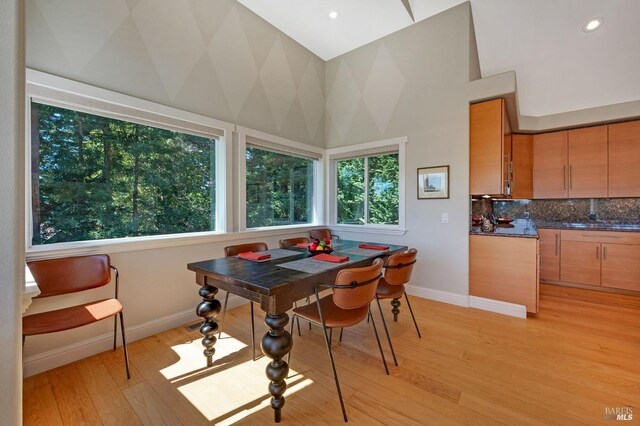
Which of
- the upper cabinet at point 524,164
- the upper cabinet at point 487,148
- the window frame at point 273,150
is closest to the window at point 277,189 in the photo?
the window frame at point 273,150

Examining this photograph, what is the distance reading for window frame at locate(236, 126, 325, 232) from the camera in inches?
126

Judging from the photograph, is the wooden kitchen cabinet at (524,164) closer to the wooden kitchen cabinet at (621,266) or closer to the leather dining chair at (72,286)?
the wooden kitchen cabinet at (621,266)

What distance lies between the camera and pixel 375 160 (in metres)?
4.12

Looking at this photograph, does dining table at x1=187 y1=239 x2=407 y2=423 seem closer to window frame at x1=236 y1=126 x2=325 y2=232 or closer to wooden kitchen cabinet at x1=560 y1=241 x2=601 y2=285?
window frame at x1=236 y1=126 x2=325 y2=232

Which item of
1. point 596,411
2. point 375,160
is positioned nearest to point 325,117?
point 375,160

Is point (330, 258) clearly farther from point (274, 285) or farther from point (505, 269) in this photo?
point (505, 269)

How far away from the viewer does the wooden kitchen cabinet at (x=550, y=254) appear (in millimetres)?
3994

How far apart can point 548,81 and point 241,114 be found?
4.43 meters

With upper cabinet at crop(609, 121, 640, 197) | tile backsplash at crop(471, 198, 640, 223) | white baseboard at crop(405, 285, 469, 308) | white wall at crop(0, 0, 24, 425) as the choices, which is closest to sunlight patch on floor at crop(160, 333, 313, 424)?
white wall at crop(0, 0, 24, 425)

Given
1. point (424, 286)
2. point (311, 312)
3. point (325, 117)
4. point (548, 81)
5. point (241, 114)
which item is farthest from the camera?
point (325, 117)

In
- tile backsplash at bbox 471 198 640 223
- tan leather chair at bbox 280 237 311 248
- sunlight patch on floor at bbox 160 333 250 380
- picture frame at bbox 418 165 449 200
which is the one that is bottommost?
sunlight patch on floor at bbox 160 333 250 380

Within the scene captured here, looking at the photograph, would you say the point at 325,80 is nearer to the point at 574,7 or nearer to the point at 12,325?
the point at 574,7

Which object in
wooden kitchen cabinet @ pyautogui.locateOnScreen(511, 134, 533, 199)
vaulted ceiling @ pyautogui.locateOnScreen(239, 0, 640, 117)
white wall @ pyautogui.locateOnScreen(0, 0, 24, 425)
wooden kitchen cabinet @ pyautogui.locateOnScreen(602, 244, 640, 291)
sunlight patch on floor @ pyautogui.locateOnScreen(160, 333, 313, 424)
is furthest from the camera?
wooden kitchen cabinet @ pyautogui.locateOnScreen(511, 134, 533, 199)
